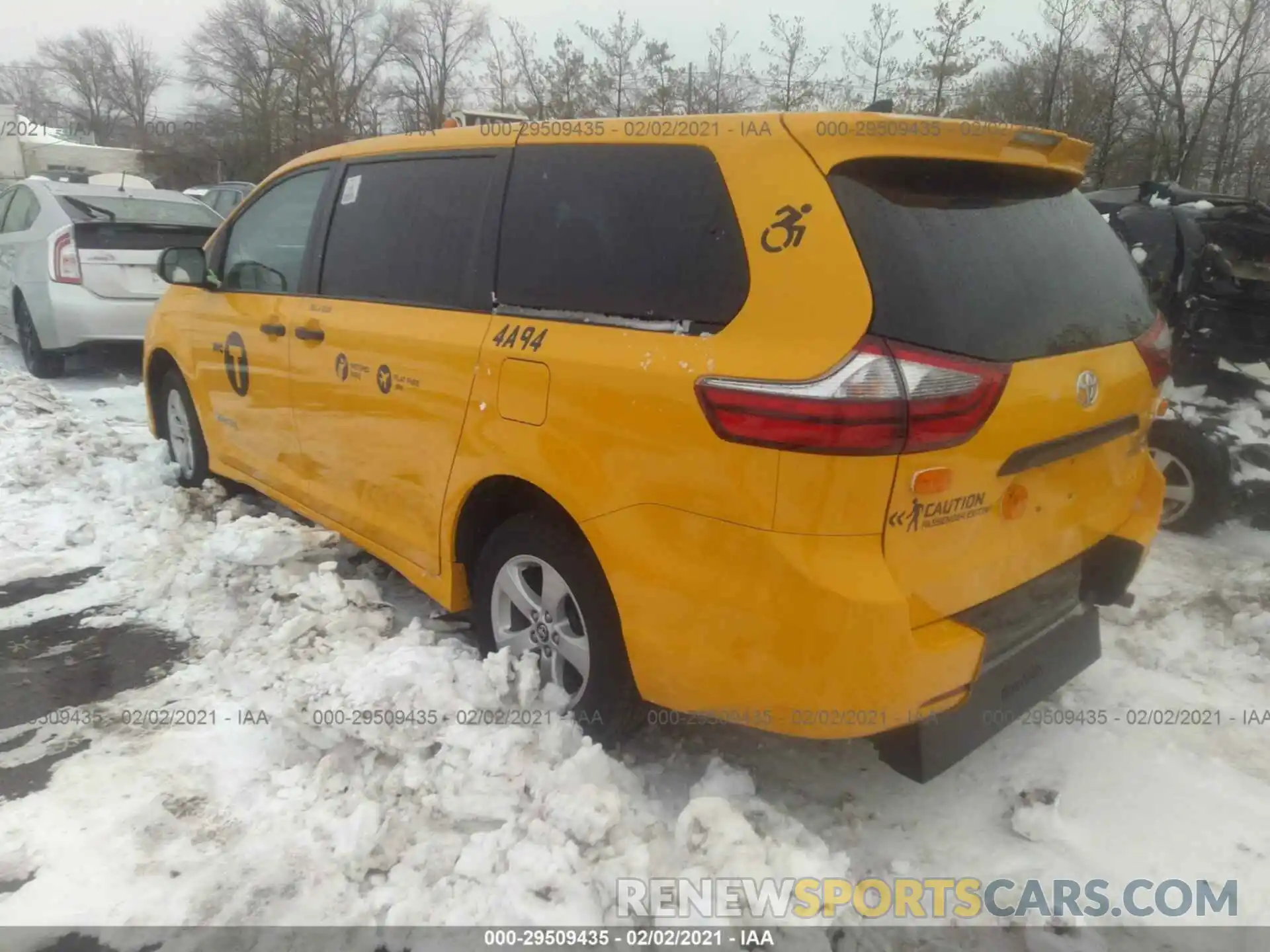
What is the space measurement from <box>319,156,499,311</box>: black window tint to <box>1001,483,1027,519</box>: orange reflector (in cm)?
165

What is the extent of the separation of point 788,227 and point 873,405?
0.50 m

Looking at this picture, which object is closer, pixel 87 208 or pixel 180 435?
pixel 180 435

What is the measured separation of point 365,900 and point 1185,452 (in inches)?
179

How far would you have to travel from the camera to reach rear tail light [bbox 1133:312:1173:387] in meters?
2.75

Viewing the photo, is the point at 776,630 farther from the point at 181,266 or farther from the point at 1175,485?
the point at 1175,485

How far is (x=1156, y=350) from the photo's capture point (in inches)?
111

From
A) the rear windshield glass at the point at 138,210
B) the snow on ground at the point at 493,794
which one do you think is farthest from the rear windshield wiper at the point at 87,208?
the snow on ground at the point at 493,794

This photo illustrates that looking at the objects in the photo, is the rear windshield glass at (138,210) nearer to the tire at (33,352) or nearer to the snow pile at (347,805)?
the tire at (33,352)

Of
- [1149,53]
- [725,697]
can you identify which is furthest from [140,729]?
[1149,53]

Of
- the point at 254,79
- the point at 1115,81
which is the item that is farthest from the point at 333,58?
the point at 1115,81

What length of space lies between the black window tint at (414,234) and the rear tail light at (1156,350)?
204cm

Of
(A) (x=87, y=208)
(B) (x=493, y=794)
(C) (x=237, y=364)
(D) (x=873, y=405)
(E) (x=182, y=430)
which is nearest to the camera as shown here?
(D) (x=873, y=405)

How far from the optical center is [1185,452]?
15.6ft

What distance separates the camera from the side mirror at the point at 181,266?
14.4 ft
